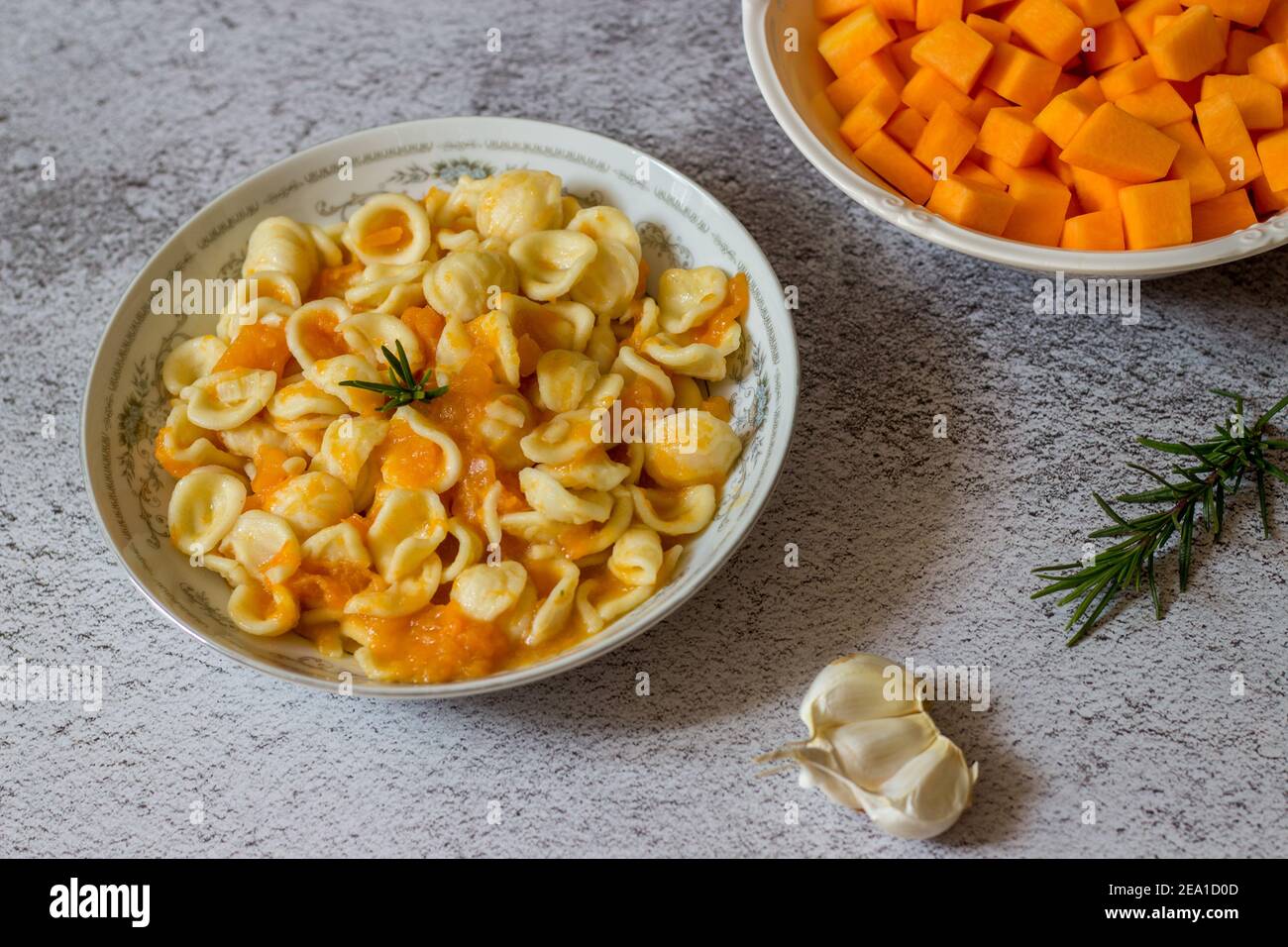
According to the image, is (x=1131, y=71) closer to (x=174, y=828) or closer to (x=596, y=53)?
(x=596, y=53)

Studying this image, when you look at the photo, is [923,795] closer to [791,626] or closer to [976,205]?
[791,626]

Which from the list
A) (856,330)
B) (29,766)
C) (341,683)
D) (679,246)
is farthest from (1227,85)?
(29,766)

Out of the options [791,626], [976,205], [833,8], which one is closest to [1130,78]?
[976,205]

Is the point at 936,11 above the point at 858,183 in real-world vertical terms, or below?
above

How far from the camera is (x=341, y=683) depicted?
192 centimetres

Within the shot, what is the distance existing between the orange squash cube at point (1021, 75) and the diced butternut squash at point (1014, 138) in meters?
0.03

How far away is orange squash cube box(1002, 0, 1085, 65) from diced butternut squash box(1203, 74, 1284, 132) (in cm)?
27

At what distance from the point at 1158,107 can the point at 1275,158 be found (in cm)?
23

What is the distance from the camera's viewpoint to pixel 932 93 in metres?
2.34

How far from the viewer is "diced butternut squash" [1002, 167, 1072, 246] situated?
226 cm

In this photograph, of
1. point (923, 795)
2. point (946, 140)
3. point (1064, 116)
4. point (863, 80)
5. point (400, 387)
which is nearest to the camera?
point (923, 795)

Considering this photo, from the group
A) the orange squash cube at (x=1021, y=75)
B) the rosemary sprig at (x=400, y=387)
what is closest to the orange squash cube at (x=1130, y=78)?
the orange squash cube at (x=1021, y=75)

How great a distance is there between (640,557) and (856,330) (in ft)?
2.60

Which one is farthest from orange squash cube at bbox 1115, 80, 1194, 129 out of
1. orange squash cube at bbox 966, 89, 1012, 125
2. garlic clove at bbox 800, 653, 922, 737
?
garlic clove at bbox 800, 653, 922, 737
